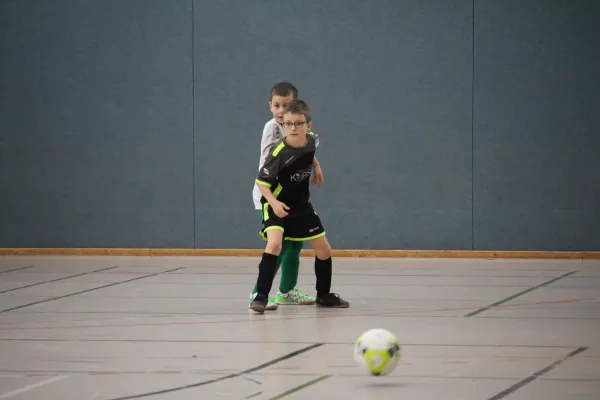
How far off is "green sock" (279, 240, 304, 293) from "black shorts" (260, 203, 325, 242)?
22 cm

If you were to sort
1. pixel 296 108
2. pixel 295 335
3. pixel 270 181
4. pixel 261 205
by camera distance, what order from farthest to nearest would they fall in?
1. pixel 261 205
2. pixel 270 181
3. pixel 296 108
4. pixel 295 335

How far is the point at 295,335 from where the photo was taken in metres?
5.07

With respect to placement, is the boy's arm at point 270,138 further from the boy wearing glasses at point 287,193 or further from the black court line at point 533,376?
the black court line at point 533,376

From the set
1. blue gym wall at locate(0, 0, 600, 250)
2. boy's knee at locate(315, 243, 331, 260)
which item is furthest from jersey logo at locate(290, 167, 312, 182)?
blue gym wall at locate(0, 0, 600, 250)

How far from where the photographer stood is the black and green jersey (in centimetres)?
591

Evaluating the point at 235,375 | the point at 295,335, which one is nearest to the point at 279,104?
→ the point at 295,335

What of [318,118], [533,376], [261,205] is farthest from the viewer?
[318,118]

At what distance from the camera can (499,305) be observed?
6191 mm

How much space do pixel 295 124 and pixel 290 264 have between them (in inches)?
36.5

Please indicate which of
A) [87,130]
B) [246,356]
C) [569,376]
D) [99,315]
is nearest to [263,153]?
[99,315]

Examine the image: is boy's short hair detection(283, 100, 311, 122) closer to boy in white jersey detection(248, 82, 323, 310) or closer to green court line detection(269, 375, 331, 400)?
boy in white jersey detection(248, 82, 323, 310)

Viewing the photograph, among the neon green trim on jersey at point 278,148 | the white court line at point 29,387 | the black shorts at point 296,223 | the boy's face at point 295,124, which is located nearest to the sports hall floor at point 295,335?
the white court line at point 29,387

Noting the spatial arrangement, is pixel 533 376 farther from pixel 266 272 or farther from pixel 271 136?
pixel 271 136

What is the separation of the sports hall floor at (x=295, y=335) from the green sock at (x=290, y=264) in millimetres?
190
